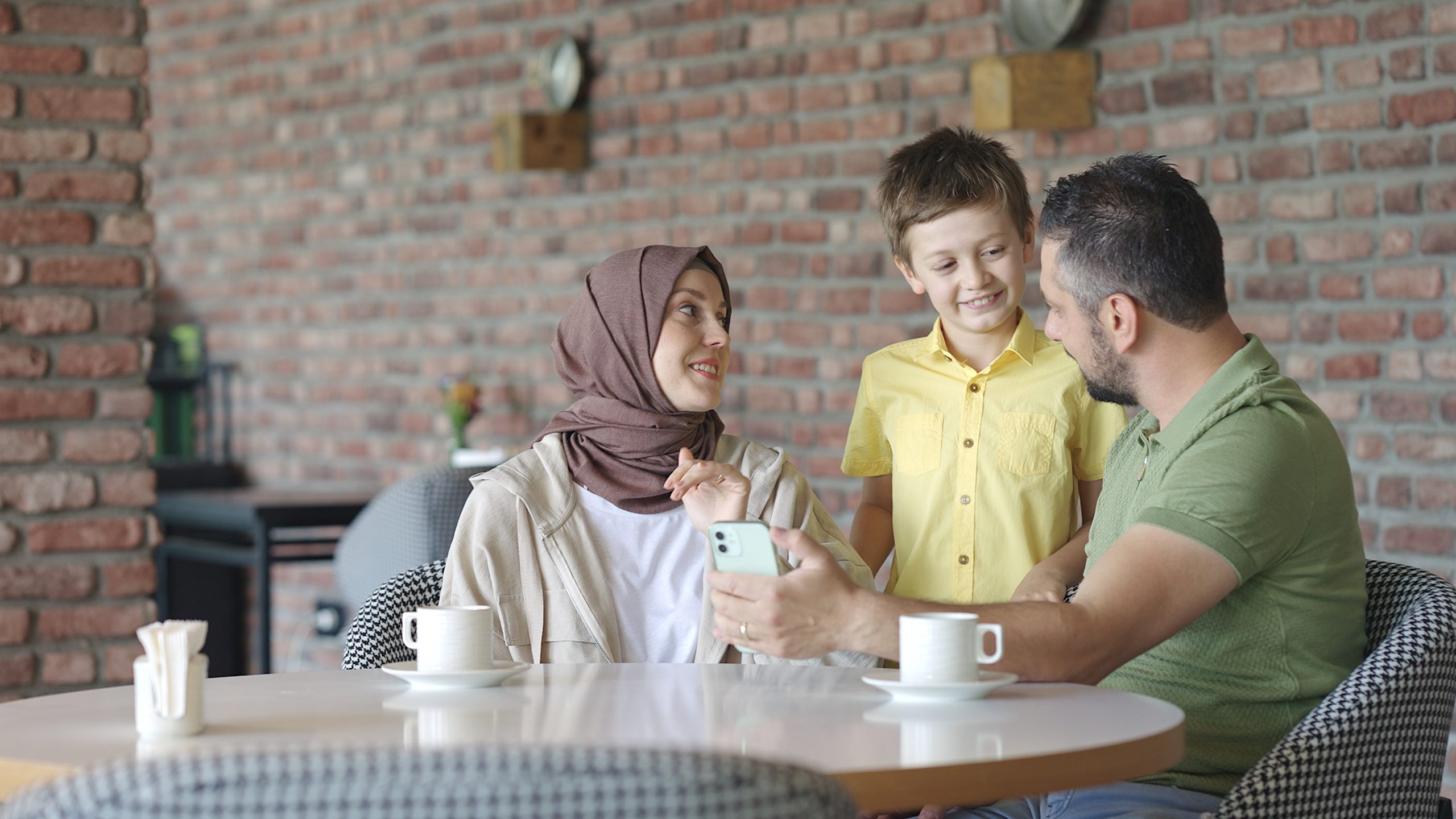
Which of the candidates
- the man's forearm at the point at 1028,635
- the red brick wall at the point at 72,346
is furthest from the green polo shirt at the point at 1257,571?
the red brick wall at the point at 72,346

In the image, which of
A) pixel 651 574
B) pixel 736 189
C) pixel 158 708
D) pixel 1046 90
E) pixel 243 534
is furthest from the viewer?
pixel 243 534

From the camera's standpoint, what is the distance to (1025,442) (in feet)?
7.98

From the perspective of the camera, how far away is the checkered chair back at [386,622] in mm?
2041

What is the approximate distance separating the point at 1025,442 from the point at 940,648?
928 millimetres

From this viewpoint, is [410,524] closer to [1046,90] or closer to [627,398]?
[627,398]

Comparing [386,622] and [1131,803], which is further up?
[386,622]

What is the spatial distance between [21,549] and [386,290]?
2564 mm

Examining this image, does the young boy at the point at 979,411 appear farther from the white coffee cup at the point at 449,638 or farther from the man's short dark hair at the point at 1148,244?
the white coffee cup at the point at 449,638

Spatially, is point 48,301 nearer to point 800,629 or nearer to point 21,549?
point 21,549

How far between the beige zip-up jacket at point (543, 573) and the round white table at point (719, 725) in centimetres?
34

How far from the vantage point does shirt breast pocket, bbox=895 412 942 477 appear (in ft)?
8.18

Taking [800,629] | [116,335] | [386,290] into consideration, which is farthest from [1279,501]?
[386,290]

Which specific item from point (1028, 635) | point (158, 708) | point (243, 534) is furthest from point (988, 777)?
point (243, 534)

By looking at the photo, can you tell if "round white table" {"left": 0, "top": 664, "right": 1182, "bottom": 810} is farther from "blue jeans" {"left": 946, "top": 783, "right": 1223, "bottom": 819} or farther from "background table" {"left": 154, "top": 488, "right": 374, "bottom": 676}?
"background table" {"left": 154, "top": 488, "right": 374, "bottom": 676}
